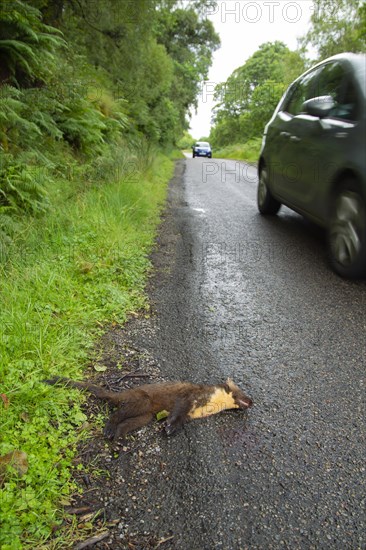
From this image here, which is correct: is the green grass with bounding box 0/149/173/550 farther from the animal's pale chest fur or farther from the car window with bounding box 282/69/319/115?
the car window with bounding box 282/69/319/115

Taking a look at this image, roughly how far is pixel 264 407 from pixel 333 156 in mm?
2305

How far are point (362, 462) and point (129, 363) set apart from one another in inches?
50.1

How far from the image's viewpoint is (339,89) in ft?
11.1

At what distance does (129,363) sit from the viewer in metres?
2.20

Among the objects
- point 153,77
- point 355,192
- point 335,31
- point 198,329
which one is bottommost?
point 198,329

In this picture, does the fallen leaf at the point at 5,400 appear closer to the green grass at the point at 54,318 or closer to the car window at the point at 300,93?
the green grass at the point at 54,318

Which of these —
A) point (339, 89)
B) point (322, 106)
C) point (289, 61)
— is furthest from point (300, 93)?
point (289, 61)

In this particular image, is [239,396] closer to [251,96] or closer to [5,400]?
[5,400]

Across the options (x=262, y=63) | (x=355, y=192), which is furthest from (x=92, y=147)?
(x=262, y=63)

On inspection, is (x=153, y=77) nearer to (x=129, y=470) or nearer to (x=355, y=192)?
(x=355, y=192)

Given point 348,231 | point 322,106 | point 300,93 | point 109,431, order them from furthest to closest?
point 300,93 < point 322,106 < point 348,231 < point 109,431

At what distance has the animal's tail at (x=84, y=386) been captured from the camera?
74.6 inches

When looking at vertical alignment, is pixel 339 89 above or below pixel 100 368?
above

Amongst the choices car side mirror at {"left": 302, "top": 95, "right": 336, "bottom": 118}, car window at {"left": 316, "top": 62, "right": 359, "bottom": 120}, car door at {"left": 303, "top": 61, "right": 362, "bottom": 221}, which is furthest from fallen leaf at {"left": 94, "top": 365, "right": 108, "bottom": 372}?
car side mirror at {"left": 302, "top": 95, "right": 336, "bottom": 118}
